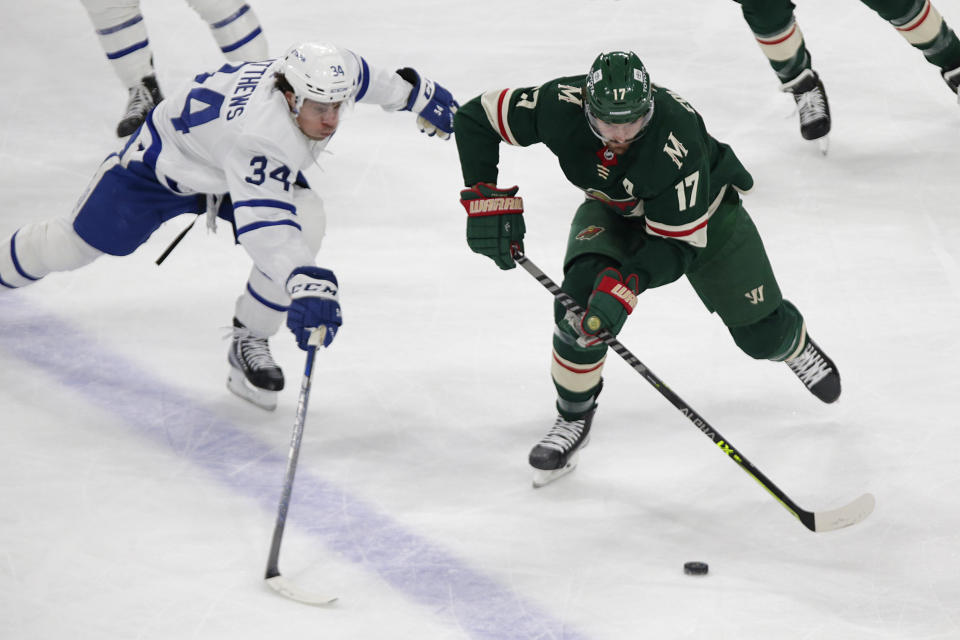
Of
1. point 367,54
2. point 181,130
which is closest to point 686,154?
point 181,130

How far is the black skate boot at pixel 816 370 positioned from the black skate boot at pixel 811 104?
66.6 inches

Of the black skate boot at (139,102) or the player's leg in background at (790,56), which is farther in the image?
the black skate boot at (139,102)

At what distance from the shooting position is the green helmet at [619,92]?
2705 millimetres

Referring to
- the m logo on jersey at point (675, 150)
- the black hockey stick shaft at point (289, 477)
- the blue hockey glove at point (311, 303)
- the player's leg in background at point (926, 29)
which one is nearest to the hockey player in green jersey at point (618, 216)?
the m logo on jersey at point (675, 150)

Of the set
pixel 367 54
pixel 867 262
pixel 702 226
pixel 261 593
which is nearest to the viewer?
pixel 261 593

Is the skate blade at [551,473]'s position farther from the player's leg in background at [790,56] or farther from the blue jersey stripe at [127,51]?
the blue jersey stripe at [127,51]

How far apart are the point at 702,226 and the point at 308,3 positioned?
4.25 m

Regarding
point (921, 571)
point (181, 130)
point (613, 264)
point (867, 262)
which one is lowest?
point (867, 262)

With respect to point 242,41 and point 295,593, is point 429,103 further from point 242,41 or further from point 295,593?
point 295,593

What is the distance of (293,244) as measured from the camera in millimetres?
3008

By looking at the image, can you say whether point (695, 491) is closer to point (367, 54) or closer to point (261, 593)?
point (261, 593)

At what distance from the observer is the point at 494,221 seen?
309 cm

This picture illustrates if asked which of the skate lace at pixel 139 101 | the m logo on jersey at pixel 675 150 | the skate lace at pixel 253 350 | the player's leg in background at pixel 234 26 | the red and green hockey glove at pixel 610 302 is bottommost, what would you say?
the skate lace at pixel 253 350

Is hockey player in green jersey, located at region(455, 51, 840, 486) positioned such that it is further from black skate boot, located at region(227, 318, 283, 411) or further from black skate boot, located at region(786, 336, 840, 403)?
black skate boot, located at region(227, 318, 283, 411)
